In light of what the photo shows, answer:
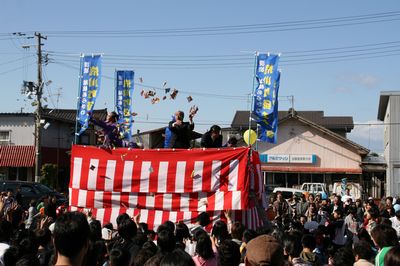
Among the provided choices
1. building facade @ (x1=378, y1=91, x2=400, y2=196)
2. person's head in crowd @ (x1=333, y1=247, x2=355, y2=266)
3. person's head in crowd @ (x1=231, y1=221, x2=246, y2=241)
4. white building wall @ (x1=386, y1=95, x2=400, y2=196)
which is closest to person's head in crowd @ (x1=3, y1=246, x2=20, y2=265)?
person's head in crowd @ (x1=231, y1=221, x2=246, y2=241)

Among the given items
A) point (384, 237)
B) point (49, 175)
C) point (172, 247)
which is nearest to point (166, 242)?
point (172, 247)

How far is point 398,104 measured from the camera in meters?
34.0

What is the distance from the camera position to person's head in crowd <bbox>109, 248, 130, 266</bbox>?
526 centimetres

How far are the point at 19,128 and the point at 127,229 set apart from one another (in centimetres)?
3347

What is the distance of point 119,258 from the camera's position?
5.28m

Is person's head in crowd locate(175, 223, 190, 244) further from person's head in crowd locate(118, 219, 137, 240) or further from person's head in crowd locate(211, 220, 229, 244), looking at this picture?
person's head in crowd locate(118, 219, 137, 240)

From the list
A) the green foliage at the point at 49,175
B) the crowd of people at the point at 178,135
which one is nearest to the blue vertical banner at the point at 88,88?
the crowd of people at the point at 178,135

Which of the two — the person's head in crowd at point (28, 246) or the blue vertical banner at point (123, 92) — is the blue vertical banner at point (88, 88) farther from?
the person's head in crowd at point (28, 246)

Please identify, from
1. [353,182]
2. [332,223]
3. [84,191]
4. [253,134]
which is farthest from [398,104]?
[84,191]

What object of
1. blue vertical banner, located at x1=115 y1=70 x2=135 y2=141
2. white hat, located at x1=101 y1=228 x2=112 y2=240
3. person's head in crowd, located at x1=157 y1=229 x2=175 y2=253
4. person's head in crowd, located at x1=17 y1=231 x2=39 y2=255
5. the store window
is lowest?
white hat, located at x1=101 y1=228 x2=112 y2=240

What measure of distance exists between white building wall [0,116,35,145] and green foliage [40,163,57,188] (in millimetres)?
4649

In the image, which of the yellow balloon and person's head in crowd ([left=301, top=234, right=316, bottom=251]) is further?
the yellow balloon

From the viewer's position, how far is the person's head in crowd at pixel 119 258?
526 centimetres

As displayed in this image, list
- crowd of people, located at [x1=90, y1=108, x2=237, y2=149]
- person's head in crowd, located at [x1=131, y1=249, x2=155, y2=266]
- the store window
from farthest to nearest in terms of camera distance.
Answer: the store window → crowd of people, located at [x1=90, y1=108, x2=237, y2=149] → person's head in crowd, located at [x1=131, y1=249, x2=155, y2=266]
